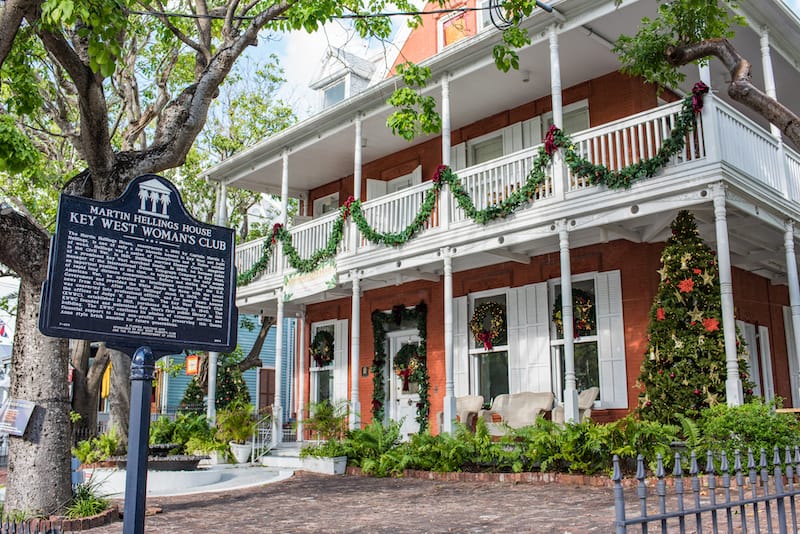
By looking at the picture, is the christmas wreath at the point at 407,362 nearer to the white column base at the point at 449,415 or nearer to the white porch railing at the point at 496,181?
the white column base at the point at 449,415

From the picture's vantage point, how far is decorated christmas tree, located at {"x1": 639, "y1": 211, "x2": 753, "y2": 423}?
9.27 meters

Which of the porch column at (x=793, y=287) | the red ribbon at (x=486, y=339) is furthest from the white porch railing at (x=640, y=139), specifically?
the red ribbon at (x=486, y=339)

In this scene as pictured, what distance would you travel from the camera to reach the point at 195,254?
16.5 ft

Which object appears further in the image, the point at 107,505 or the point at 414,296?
the point at 414,296

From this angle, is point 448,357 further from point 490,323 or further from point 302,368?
point 302,368

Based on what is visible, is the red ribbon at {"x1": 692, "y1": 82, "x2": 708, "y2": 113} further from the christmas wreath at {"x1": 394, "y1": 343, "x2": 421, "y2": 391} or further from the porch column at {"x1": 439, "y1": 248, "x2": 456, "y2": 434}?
the christmas wreath at {"x1": 394, "y1": 343, "x2": 421, "y2": 391}

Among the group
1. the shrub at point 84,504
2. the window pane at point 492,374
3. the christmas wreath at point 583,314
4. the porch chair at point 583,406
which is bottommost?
the shrub at point 84,504

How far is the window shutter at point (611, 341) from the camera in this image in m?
12.0

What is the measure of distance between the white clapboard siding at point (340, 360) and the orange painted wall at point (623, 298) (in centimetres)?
36

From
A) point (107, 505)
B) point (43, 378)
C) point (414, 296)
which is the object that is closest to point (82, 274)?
point (43, 378)

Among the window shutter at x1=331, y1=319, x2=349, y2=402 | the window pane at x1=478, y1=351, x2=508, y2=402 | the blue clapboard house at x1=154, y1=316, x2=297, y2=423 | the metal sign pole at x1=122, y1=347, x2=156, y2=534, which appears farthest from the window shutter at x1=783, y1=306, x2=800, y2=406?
the blue clapboard house at x1=154, y1=316, x2=297, y2=423

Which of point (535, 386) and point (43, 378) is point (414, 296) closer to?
point (535, 386)

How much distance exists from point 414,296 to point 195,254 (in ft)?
37.4

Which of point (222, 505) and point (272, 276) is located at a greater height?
point (272, 276)
